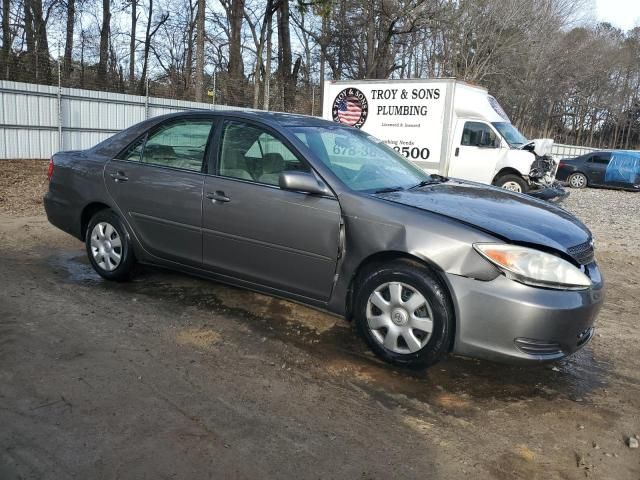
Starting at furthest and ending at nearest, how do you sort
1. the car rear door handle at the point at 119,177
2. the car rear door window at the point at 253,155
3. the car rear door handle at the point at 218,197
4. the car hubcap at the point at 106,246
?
the car hubcap at the point at 106,246 → the car rear door handle at the point at 119,177 → the car rear door handle at the point at 218,197 → the car rear door window at the point at 253,155

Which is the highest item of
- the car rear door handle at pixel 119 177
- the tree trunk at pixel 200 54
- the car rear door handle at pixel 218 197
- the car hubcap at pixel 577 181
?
the tree trunk at pixel 200 54

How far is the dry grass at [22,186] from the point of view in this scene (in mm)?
8484

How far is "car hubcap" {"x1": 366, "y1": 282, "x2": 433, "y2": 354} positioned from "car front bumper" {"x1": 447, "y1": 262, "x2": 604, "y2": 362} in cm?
21

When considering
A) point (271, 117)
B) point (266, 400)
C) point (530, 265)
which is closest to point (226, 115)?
point (271, 117)

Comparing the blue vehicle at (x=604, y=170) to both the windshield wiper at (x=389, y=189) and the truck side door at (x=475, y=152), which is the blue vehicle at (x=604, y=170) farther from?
the windshield wiper at (x=389, y=189)

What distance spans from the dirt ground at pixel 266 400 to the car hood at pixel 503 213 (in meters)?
0.91

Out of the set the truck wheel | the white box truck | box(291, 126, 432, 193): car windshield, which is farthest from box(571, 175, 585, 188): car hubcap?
box(291, 126, 432, 193): car windshield

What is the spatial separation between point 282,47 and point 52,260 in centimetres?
2657

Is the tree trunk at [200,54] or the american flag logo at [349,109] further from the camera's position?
the tree trunk at [200,54]

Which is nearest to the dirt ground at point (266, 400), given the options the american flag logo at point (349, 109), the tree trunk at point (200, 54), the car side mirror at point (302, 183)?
the car side mirror at point (302, 183)

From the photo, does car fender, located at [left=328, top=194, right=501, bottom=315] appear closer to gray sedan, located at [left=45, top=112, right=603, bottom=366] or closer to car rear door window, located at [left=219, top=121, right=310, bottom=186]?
gray sedan, located at [left=45, top=112, right=603, bottom=366]

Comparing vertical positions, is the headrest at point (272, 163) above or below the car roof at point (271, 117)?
below

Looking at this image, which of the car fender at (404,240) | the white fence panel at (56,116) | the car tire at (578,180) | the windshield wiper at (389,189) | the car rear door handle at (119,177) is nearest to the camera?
the car fender at (404,240)

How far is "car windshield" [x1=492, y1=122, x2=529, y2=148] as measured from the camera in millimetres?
12550
